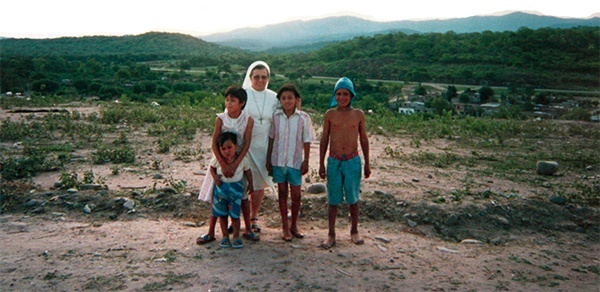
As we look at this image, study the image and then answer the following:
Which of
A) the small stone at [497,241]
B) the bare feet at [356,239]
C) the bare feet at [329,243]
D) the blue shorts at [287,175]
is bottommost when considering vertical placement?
the small stone at [497,241]

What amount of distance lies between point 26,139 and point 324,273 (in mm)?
6295

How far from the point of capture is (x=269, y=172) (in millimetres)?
3471

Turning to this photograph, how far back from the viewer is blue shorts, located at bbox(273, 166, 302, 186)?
3.37m

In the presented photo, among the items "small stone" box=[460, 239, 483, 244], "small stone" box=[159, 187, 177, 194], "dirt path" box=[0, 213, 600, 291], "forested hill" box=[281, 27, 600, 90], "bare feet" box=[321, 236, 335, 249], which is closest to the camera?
"dirt path" box=[0, 213, 600, 291]

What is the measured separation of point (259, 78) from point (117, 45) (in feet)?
232

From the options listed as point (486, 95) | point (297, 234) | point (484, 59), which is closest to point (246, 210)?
point (297, 234)

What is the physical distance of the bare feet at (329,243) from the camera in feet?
10.9

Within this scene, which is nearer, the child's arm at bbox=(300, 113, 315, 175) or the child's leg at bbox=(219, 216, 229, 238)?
the child's leg at bbox=(219, 216, 229, 238)

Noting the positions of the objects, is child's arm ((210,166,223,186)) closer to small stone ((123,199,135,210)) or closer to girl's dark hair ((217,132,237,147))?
girl's dark hair ((217,132,237,147))

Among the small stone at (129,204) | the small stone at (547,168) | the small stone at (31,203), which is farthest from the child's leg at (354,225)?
the small stone at (547,168)

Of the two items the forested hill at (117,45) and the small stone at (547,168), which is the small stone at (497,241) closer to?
the small stone at (547,168)

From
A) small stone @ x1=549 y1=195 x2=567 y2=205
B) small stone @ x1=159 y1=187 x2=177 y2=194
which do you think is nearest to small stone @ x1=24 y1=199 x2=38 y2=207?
small stone @ x1=159 y1=187 x2=177 y2=194

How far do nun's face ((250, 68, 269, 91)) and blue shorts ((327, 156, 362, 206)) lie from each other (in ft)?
2.86

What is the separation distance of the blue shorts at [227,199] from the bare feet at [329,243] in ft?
2.51
